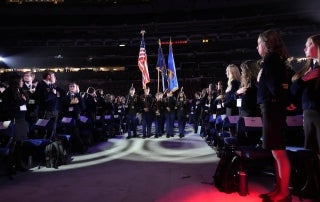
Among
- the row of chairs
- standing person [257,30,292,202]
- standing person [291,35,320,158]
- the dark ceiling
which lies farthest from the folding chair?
the dark ceiling

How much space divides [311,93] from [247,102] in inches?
64.9

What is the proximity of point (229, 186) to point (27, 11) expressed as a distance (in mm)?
33343

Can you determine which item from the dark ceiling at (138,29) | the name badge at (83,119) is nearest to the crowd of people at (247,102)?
the name badge at (83,119)

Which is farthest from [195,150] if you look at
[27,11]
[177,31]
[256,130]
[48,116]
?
[27,11]

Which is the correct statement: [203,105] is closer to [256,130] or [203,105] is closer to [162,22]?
[256,130]

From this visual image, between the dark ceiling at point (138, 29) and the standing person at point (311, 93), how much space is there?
28610 millimetres

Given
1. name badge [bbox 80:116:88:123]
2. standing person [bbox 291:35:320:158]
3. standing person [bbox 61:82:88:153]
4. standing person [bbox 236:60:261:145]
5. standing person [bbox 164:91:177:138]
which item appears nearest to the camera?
standing person [bbox 291:35:320:158]

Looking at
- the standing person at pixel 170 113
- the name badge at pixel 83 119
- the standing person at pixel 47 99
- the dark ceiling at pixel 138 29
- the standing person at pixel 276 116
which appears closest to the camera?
the standing person at pixel 276 116

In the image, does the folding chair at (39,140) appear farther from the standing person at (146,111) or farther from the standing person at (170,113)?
the standing person at (170,113)

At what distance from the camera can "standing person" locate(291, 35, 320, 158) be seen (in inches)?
154

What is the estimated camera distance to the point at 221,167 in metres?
4.51

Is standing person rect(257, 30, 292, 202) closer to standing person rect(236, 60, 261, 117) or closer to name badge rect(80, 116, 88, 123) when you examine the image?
standing person rect(236, 60, 261, 117)

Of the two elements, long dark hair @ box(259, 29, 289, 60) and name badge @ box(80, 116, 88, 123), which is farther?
name badge @ box(80, 116, 88, 123)

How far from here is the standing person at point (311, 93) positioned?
3.92m
